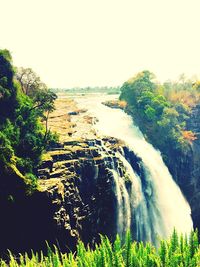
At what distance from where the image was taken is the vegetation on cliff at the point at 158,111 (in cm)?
5888

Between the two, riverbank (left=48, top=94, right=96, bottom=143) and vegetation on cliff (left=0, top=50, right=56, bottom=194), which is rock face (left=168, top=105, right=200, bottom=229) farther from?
vegetation on cliff (left=0, top=50, right=56, bottom=194)

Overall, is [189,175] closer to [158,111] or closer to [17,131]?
[158,111]

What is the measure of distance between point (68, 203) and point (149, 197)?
38.3ft

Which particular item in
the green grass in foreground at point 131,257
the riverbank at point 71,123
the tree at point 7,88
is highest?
the tree at point 7,88

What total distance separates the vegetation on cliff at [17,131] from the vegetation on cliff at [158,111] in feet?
71.7

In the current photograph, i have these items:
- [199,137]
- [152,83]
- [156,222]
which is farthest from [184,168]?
[152,83]

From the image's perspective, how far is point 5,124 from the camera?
36656mm

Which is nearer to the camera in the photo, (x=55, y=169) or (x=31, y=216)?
(x=31, y=216)

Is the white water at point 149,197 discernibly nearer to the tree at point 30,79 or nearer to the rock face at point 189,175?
the rock face at point 189,175

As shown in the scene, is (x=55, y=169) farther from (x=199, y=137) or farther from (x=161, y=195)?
(x=199, y=137)

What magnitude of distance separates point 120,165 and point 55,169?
290 inches

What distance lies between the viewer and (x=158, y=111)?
62.3 m

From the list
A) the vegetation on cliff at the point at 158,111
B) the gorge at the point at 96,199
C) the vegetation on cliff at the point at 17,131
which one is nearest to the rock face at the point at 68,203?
the gorge at the point at 96,199

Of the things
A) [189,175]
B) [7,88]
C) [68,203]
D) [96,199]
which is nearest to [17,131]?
[7,88]
